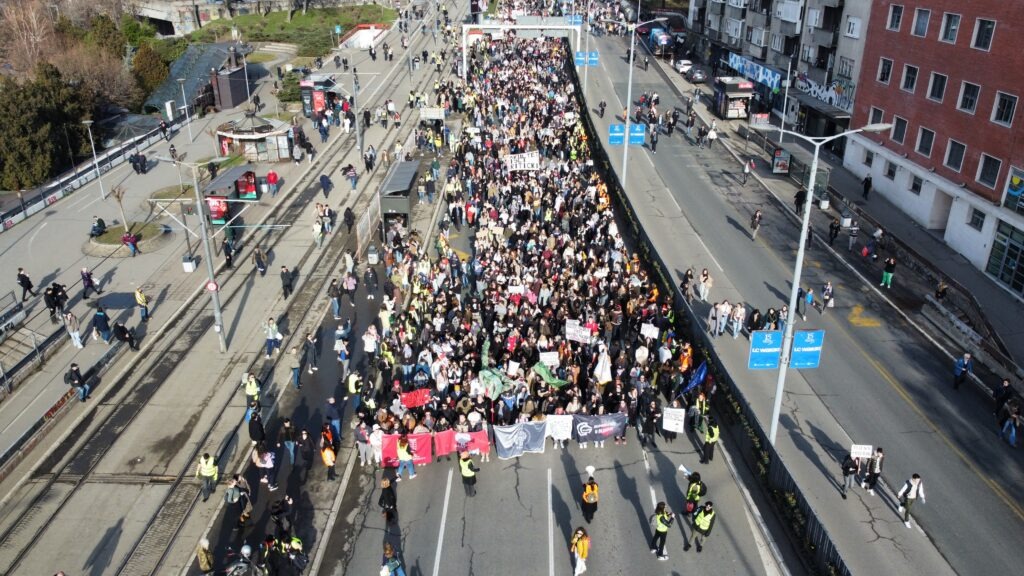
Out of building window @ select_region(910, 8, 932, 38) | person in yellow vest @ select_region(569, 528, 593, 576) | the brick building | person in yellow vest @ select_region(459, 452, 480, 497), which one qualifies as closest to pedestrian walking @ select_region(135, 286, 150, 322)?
person in yellow vest @ select_region(459, 452, 480, 497)

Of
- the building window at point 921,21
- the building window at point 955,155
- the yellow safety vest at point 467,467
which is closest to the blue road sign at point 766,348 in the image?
the yellow safety vest at point 467,467

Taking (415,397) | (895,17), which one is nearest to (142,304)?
(415,397)

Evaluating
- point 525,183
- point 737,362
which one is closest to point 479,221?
point 525,183

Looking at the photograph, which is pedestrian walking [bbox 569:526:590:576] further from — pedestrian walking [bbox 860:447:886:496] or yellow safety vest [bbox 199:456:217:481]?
yellow safety vest [bbox 199:456:217:481]

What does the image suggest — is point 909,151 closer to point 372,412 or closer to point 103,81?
point 372,412

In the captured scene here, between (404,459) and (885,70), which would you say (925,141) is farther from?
(404,459)

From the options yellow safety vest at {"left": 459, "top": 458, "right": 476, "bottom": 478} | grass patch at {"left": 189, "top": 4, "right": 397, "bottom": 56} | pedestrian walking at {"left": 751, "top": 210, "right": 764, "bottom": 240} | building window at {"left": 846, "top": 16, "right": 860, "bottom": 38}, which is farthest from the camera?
grass patch at {"left": 189, "top": 4, "right": 397, "bottom": 56}
